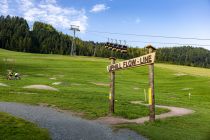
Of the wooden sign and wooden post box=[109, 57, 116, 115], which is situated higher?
the wooden sign

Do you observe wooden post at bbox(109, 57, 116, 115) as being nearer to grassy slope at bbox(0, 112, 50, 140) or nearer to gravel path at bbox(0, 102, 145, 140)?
gravel path at bbox(0, 102, 145, 140)

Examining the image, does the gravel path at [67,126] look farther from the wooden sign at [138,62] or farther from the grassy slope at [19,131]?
the wooden sign at [138,62]

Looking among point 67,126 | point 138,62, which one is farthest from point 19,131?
point 138,62

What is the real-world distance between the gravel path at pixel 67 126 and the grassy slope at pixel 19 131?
2.32ft

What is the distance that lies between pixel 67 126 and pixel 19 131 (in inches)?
146

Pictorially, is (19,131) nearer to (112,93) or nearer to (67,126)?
(67,126)

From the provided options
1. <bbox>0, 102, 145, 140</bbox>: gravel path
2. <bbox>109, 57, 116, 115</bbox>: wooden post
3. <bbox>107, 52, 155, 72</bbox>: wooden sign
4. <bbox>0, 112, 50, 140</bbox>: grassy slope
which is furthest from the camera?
<bbox>109, 57, 116, 115</bbox>: wooden post

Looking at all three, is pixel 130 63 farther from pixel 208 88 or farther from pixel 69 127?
pixel 208 88

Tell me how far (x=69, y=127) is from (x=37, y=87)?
3000 centimetres

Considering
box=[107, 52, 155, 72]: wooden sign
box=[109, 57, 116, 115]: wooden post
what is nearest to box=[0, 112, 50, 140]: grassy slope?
box=[107, 52, 155, 72]: wooden sign

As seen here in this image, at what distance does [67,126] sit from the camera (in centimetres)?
2441

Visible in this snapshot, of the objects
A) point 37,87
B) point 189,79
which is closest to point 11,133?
point 37,87

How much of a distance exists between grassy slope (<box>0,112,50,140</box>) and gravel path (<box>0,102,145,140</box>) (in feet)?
2.32

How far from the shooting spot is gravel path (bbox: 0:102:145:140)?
70.9 feet
